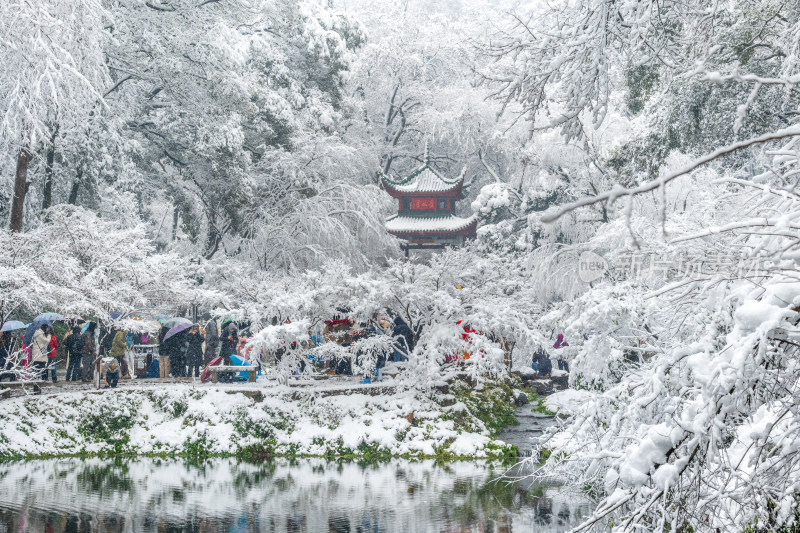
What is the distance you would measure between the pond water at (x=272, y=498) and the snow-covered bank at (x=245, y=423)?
65 centimetres

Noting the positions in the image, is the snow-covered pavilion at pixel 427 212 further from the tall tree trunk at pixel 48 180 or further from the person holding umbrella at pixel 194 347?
the tall tree trunk at pixel 48 180

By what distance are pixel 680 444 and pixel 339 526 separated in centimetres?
692

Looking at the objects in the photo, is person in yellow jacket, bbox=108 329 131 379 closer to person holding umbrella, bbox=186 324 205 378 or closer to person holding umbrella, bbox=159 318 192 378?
person holding umbrella, bbox=159 318 192 378

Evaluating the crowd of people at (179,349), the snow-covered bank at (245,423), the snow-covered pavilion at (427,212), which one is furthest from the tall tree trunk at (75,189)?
the snow-covered pavilion at (427,212)

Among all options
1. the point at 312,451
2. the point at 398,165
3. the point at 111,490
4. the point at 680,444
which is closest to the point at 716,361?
the point at 680,444

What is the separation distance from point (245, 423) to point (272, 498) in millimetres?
4187

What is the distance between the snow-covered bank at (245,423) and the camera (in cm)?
1480

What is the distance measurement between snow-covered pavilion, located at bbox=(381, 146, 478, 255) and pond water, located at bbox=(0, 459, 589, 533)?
1468 cm

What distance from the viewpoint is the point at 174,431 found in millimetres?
15336

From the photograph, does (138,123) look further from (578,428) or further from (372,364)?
(578,428)

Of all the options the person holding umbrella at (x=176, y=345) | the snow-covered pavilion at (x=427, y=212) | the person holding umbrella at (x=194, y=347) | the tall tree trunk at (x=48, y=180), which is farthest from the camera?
the snow-covered pavilion at (x=427, y=212)

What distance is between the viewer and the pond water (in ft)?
32.0

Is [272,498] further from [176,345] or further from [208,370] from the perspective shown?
[176,345]

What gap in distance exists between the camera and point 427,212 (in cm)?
2912
